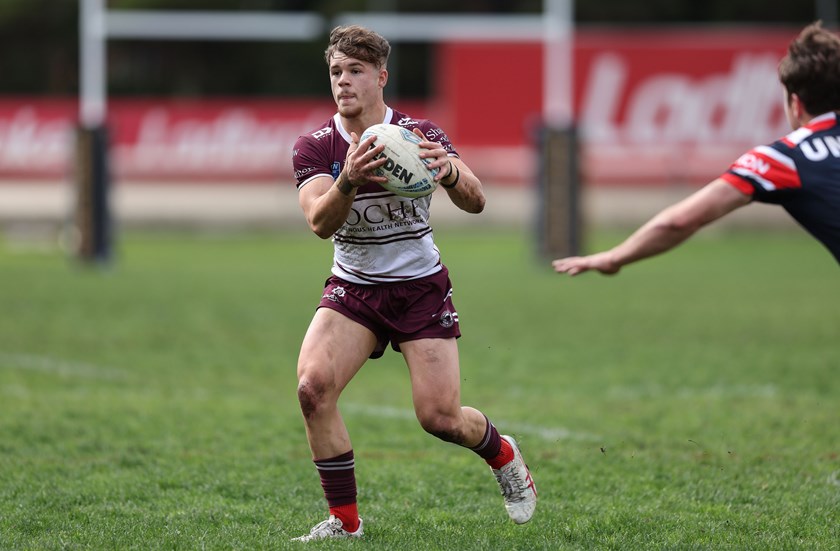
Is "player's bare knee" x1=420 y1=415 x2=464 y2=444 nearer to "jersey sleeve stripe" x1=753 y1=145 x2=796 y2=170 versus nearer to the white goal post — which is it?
"jersey sleeve stripe" x1=753 y1=145 x2=796 y2=170

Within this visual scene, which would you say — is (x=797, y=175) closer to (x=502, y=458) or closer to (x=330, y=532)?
(x=502, y=458)

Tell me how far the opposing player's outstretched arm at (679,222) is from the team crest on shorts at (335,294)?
1.15 meters

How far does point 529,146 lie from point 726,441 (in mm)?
24355

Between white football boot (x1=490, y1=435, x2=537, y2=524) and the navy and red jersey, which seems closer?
the navy and red jersey

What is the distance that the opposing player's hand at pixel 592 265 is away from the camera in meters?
4.86

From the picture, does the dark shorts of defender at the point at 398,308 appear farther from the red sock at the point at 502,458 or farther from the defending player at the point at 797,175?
the defending player at the point at 797,175

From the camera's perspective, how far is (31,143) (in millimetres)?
32281

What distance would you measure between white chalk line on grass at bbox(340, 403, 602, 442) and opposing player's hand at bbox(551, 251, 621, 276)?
2.73m

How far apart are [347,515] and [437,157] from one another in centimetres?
153

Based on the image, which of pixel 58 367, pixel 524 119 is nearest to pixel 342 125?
pixel 58 367

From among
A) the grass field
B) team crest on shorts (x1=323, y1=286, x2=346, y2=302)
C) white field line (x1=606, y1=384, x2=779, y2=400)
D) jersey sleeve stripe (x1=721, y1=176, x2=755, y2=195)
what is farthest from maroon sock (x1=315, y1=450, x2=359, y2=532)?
white field line (x1=606, y1=384, x2=779, y2=400)

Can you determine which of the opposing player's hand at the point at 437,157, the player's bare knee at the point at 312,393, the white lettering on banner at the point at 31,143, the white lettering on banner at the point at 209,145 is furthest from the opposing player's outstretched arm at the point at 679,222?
the white lettering on banner at the point at 31,143

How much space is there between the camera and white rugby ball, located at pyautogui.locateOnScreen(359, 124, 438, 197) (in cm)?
488

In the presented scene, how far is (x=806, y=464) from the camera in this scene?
6723mm
